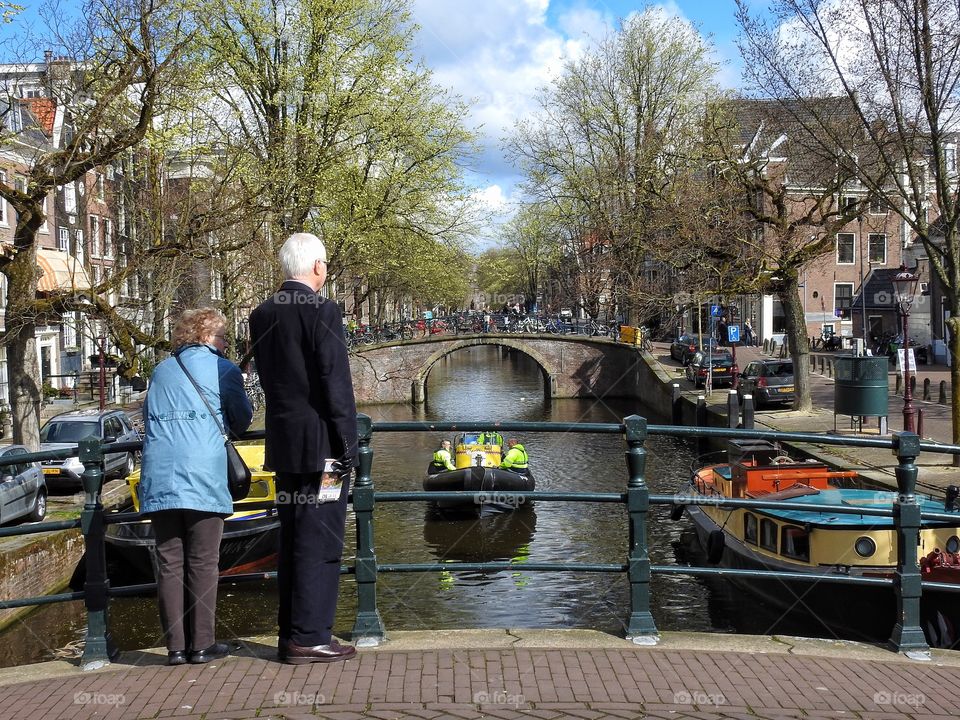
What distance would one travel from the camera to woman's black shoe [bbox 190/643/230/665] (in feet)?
15.0

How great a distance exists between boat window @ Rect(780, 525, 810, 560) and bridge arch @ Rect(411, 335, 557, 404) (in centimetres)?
3197

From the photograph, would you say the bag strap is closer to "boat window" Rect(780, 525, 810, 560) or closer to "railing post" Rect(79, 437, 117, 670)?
"railing post" Rect(79, 437, 117, 670)

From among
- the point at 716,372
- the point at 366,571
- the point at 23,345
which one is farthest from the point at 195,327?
the point at 716,372

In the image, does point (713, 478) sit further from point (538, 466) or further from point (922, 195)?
point (538, 466)

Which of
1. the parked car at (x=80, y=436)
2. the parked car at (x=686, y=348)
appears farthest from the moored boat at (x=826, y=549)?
the parked car at (x=686, y=348)

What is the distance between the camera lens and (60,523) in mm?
4953

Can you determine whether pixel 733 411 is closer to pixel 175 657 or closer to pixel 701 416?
pixel 701 416

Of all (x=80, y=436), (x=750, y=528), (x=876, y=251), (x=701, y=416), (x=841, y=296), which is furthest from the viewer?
(x=841, y=296)

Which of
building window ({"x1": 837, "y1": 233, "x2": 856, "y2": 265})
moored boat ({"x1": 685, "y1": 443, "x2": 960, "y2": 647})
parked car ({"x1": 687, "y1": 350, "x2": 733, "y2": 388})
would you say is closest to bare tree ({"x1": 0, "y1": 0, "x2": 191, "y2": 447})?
moored boat ({"x1": 685, "y1": 443, "x2": 960, "y2": 647})

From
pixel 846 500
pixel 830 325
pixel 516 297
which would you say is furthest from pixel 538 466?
pixel 516 297

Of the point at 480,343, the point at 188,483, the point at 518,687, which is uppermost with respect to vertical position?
the point at 480,343

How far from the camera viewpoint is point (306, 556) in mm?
4473

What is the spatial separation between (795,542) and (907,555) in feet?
26.2

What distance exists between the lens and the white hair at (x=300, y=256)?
15.0 ft
